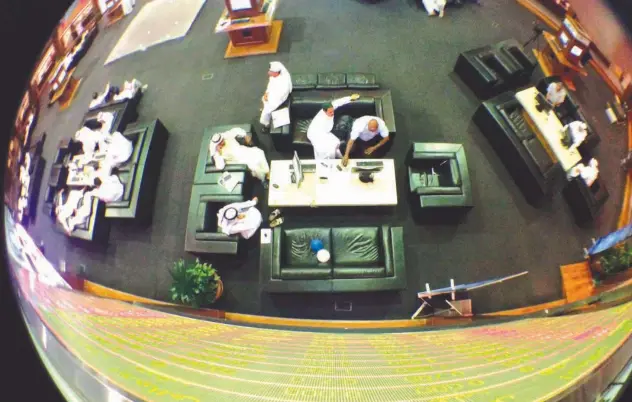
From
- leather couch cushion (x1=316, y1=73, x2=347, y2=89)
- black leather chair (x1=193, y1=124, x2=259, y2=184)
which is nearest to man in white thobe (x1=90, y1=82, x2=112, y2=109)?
black leather chair (x1=193, y1=124, x2=259, y2=184)

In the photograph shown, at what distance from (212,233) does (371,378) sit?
114 inches

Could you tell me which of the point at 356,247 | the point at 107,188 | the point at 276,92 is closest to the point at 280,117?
the point at 276,92

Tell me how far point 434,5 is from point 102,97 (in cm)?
303

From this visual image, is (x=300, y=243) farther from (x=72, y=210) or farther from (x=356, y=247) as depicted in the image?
(x=72, y=210)

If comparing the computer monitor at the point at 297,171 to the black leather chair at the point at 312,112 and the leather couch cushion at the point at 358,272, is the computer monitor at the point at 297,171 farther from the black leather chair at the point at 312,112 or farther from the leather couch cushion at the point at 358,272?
the leather couch cushion at the point at 358,272

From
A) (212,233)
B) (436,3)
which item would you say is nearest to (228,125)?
(212,233)

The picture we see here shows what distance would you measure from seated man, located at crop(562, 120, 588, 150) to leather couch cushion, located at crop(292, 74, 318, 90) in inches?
77.5

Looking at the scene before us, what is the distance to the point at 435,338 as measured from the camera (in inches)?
55.7

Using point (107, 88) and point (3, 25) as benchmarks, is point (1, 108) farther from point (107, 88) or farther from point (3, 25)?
point (107, 88)

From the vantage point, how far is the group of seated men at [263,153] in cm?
314

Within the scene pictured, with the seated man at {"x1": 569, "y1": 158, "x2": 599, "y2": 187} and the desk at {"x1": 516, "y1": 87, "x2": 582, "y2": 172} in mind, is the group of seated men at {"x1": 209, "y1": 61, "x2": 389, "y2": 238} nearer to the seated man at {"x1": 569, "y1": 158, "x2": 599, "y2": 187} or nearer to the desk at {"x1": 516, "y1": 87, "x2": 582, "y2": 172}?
the desk at {"x1": 516, "y1": 87, "x2": 582, "y2": 172}

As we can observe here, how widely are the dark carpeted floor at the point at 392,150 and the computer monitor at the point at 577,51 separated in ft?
0.50

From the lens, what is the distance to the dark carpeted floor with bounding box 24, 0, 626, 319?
198 cm

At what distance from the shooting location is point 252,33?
272cm
